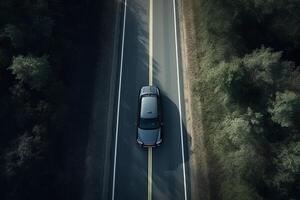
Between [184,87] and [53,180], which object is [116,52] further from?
[53,180]

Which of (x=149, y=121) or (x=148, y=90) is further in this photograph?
(x=148, y=90)

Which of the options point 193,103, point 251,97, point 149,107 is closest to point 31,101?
point 149,107

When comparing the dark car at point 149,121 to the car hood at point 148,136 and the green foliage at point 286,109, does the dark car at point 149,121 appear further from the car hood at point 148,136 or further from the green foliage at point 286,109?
the green foliage at point 286,109

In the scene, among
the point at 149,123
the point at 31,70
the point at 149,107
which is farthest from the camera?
the point at 149,107

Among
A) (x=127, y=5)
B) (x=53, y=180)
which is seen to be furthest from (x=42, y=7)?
(x=53, y=180)

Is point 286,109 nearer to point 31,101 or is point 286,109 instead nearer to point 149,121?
point 149,121

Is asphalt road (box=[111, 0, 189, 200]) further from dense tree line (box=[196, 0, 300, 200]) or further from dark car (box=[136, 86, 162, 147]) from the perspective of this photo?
dense tree line (box=[196, 0, 300, 200])

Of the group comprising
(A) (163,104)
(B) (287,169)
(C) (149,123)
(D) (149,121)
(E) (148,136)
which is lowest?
(B) (287,169)
